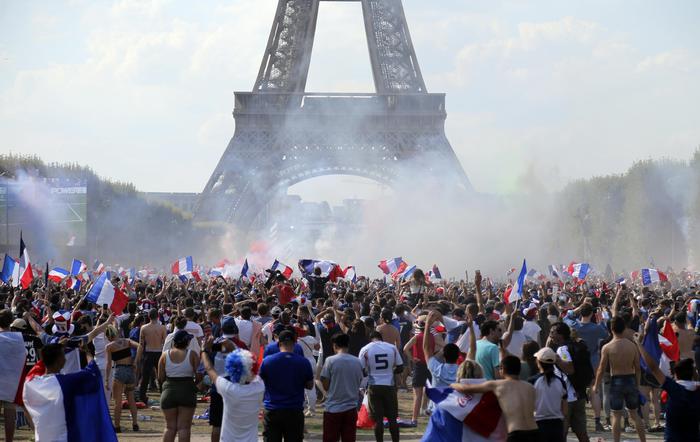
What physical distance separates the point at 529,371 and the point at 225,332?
3137 millimetres

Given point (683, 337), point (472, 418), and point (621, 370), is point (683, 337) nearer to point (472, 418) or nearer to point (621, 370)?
point (621, 370)

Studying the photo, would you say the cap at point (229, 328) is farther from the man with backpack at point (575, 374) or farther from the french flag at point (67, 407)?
the man with backpack at point (575, 374)

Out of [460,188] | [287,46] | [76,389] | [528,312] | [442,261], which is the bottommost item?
[76,389]

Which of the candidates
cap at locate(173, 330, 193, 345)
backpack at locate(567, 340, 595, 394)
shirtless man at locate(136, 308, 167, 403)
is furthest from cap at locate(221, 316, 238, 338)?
shirtless man at locate(136, 308, 167, 403)

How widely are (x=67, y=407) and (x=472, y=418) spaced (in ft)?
11.2

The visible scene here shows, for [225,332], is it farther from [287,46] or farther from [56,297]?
[287,46]

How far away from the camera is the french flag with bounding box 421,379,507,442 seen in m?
8.14

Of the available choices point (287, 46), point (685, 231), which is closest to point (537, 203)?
point (685, 231)

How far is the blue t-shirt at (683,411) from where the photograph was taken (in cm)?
863

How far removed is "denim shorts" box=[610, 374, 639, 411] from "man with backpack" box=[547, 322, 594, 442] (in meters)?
0.38

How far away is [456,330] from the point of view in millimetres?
12773

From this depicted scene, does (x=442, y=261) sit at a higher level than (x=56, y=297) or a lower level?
higher

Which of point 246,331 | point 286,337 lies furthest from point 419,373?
point 286,337

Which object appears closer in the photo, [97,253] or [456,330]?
[456,330]
